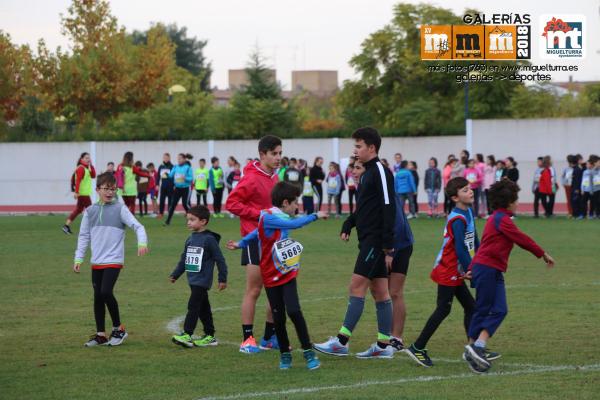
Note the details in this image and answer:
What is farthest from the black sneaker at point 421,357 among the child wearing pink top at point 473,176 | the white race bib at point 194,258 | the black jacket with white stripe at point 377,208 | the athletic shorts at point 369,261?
the child wearing pink top at point 473,176

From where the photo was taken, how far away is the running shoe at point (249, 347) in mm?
9469

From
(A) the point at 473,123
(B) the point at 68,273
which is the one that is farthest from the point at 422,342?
(A) the point at 473,123

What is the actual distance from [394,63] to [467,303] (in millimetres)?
50890

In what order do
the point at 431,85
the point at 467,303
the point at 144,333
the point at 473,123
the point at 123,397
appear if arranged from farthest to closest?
1. the point at 431,85
2. the point at 473,123
3. the point at 144,333
4. the point at 467,303
5. the point at 123,397

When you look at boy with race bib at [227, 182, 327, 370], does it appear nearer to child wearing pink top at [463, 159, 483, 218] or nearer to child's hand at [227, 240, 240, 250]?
child's hand at [227, 240, 240, 250]

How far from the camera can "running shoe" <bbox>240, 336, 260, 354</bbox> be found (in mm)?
9469

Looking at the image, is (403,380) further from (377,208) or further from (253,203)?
(253,203)

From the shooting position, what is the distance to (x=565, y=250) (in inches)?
786

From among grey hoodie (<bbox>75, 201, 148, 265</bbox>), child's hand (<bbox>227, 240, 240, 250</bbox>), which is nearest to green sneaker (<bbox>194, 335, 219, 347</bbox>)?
grey hoodie (<bbox>75, 201, 148, 265</bbox>)

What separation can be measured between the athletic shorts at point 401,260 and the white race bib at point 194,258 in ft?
6.09

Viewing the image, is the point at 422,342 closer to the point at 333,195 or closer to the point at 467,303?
the point at 467,303

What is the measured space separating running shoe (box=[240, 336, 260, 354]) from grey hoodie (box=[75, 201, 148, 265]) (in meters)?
1.42

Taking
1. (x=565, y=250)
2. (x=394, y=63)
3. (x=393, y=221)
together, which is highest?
(x=394, y=63)

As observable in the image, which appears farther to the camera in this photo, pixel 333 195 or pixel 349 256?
pixel 333 195
